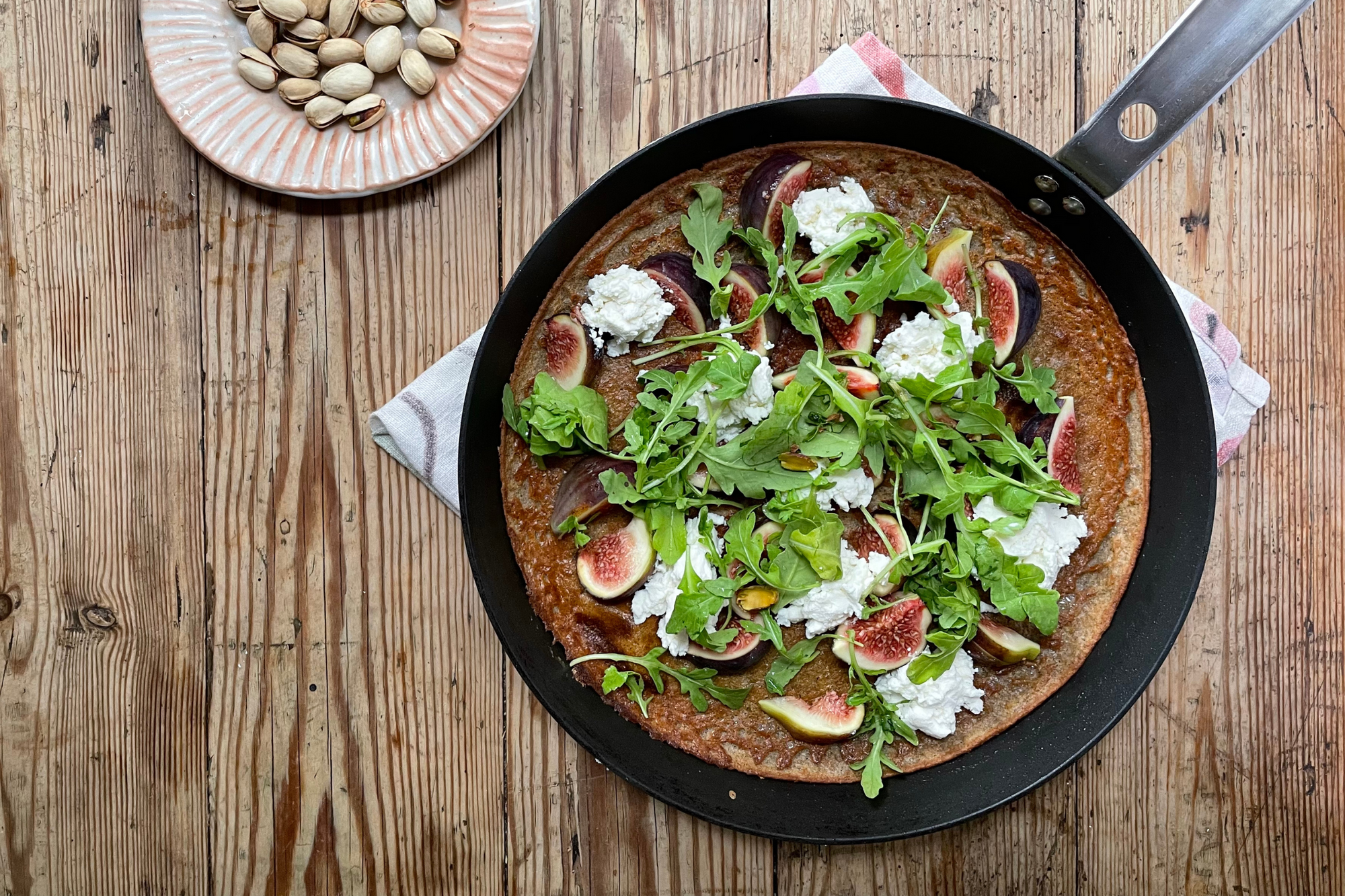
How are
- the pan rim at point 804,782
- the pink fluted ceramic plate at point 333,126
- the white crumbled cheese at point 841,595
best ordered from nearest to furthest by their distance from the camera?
the pan rim at point 804,782, the white crumbled cheese at point 841,595, the pink fluted ceramic plate at point 333,126

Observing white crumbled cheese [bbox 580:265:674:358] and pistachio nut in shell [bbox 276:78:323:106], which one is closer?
white crumbled cheese [bbox 580:265:674:358]

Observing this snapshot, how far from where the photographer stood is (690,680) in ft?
6.90

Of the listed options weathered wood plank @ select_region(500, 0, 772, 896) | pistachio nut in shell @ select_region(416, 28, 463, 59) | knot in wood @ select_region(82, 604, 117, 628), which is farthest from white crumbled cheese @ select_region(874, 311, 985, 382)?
knot in wood @ select_region(82, 604, 117, 628)

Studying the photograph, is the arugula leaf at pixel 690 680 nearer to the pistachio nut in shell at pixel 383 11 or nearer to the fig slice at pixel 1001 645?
the fig slice at pixel 1001 645

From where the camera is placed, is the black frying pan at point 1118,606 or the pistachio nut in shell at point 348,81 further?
the pistachio nut in shell at point 348,81

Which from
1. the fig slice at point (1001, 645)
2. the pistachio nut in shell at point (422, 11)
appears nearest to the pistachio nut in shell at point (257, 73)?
the pistachio nut in shell at point (422, 11)

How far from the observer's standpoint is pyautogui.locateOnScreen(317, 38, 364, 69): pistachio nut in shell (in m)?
2.21

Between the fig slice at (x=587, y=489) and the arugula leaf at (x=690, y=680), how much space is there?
349 millimetres

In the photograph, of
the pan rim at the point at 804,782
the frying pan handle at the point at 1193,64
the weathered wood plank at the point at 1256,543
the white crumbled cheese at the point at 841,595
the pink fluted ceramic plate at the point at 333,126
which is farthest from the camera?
the weathered wood plank at the point at 1256,543

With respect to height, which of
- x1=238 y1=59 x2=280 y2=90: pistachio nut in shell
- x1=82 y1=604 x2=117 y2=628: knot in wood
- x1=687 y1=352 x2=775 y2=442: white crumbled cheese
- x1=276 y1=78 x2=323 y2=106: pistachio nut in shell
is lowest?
x1=82 y1=604 x2=117 y2=628: knot in wood

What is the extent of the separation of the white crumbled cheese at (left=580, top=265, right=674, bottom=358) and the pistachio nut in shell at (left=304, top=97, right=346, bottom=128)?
81 cm

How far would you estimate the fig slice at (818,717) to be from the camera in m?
2.14

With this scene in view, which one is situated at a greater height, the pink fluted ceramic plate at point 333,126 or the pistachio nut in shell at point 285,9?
the pistachio nut in shell at point 285,9

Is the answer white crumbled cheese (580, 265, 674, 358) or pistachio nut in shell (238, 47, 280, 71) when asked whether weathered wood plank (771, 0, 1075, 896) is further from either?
pistachio nut in shell (238, 47, 280, 71)
